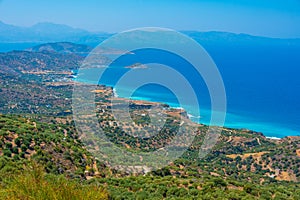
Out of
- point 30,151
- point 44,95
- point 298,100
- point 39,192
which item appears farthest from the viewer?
point 298,100

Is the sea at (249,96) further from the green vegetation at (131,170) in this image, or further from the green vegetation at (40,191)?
the green vegetation at (40,191)

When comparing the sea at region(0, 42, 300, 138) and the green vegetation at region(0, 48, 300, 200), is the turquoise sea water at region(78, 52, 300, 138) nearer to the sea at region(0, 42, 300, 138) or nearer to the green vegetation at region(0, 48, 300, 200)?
the sea at region(0, 42, 300, 138)

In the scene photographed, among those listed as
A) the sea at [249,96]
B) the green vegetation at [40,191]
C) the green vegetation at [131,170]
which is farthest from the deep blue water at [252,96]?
the green vegetation at [40,191]

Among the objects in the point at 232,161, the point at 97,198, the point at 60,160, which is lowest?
the point at 232,161

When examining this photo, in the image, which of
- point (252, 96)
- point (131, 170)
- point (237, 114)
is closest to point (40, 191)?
point (131, 170)

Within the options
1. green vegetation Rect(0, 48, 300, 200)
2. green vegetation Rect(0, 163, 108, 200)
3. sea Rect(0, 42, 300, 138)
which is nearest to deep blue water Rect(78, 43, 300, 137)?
sea Rect(0, 42, 300, 138)

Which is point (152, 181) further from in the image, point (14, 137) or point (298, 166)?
point (298, 166)

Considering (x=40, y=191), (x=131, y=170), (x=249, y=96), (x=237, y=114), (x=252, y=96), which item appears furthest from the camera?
(x=252, y=96)

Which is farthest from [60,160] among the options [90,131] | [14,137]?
[90,131]

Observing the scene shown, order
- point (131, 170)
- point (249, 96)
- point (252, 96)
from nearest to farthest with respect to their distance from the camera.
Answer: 1. point (131, 170)
2. point (249, 96)
3. point (252, 96)

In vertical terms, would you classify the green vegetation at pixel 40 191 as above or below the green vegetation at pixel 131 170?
above

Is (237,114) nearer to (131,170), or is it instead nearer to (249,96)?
(249,96)
